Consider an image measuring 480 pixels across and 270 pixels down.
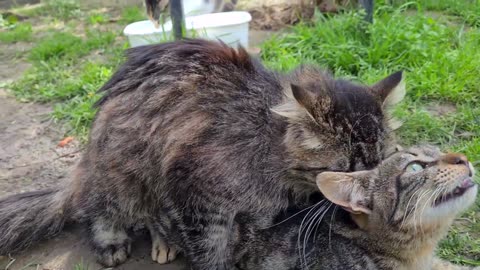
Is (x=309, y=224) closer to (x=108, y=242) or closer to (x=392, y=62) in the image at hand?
(x=108, y=242)

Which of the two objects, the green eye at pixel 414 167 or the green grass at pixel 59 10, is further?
the green grass at pixel 59 10

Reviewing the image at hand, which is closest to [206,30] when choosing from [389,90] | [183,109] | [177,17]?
[177,17]

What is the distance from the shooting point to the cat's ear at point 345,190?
2.32 metres

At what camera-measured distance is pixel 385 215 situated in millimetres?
2357

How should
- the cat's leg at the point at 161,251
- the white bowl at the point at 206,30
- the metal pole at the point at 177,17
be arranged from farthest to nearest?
the white bowl at the point at 206,30 → the metal pole at the point at 177,17 → the cat's leg at the point at 161,251

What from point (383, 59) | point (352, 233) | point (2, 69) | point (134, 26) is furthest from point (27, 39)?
point (352, 233)

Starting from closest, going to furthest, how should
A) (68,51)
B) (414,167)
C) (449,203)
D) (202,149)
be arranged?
(449,203), (414,167), (202,149), (68,51)

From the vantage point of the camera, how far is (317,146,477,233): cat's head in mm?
2264

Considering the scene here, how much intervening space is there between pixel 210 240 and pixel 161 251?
0.43 m

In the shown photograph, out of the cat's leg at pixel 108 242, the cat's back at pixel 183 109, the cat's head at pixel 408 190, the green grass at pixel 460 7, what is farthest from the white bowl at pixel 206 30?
the cat's head at pixel 408 190

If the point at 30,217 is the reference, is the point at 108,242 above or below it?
below

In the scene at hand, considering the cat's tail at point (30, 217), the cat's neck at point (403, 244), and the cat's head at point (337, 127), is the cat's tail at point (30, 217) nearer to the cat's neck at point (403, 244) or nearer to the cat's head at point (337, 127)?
the cat's head at point (337, 127)

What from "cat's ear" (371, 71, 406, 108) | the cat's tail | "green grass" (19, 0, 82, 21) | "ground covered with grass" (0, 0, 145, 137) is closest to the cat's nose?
"cat's ear" (371, 71, 406, 108)

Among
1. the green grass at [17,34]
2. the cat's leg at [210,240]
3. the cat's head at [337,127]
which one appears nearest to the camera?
the cat's head at [337,127]
